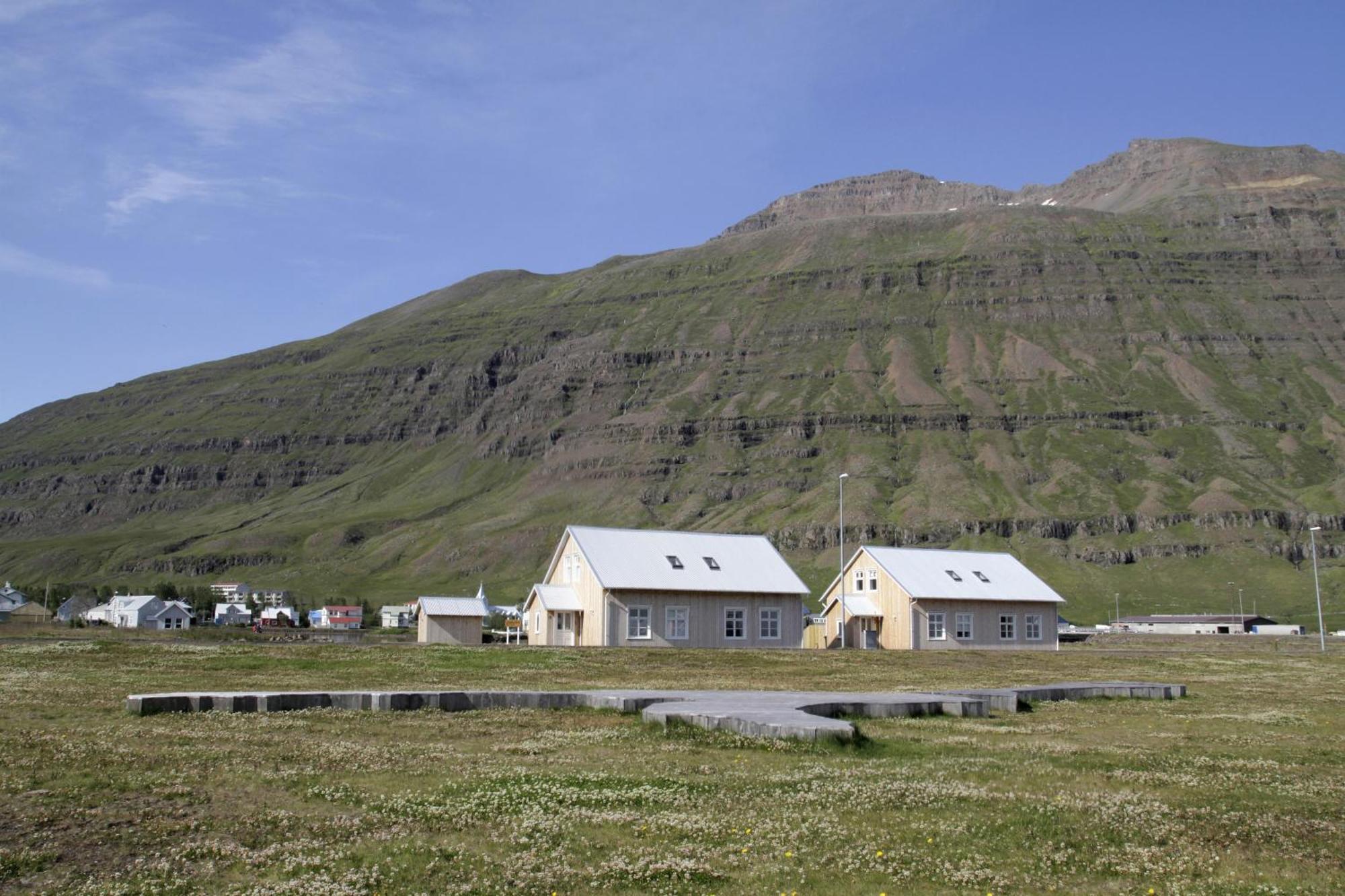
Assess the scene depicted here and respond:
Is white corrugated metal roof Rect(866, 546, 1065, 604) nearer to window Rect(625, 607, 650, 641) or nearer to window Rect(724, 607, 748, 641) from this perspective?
window Rect(724, 607, 748, 641)

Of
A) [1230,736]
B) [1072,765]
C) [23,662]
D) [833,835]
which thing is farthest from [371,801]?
[23,662]

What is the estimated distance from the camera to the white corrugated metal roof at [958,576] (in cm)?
7825

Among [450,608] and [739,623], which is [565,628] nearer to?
[739,623]

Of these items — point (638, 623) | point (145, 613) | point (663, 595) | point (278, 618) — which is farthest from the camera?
point (278, 618)

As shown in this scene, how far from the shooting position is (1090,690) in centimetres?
3338

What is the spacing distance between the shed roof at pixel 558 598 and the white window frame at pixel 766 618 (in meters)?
11.4

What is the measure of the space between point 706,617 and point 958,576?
2163cm

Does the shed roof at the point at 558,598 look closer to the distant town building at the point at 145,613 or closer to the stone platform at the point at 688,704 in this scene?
the stone platform at the point at 688,704

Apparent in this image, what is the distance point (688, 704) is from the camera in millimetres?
25297

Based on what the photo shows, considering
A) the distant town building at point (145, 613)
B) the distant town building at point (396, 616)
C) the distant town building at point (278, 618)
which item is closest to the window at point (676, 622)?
the distant town building at point (278, 618)

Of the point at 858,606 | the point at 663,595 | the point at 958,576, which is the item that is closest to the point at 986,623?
the point at 958,576

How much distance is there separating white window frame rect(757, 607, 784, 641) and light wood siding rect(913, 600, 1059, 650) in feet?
33.2

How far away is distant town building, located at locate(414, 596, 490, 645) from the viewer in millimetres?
81750

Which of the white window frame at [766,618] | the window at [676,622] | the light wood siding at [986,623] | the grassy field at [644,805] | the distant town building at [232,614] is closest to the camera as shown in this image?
the grassy field at [644,805]
